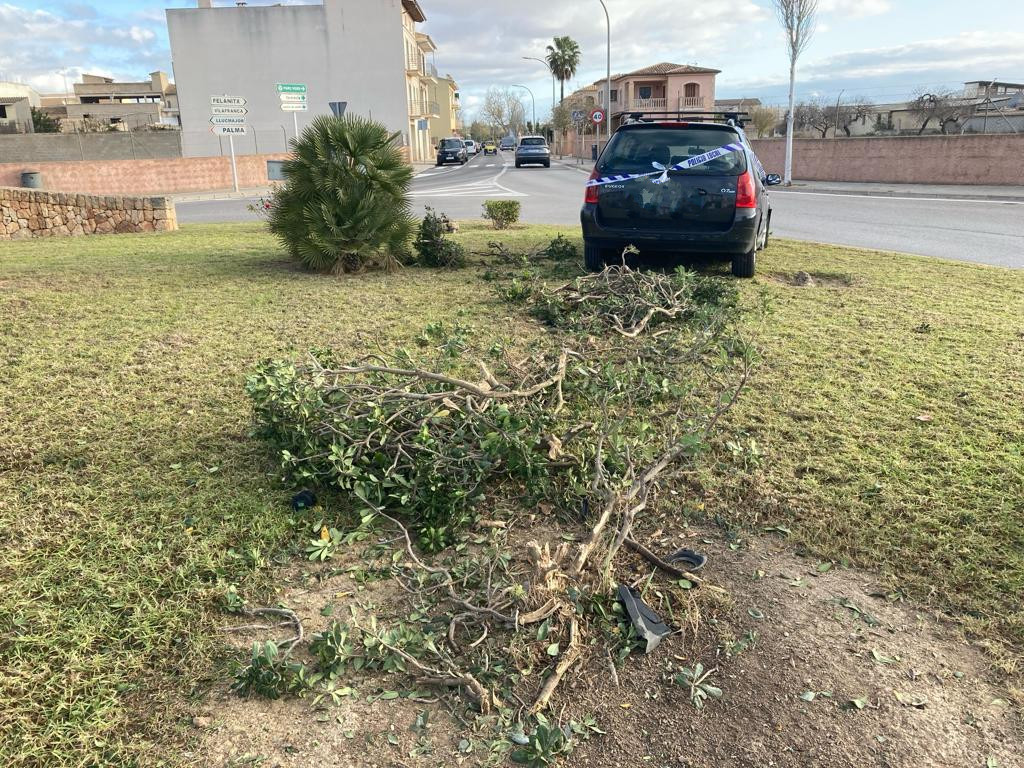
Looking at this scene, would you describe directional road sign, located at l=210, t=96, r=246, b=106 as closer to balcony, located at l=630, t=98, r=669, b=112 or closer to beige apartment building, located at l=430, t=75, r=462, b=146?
balcony, located at l=630, t=98, r=669, b=112

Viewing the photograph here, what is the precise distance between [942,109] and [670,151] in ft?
102

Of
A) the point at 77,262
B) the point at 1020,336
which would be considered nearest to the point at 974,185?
the point at 1020,336

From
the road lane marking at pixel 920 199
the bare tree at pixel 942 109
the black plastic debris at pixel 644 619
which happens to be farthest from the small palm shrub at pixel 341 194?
the bare tree at pixel 942 109

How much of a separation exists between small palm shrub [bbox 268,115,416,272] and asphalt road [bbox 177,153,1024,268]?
269 inches

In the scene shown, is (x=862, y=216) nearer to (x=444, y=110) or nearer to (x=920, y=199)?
(x=920, y=199)

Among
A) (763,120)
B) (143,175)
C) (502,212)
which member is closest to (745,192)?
(502,212)

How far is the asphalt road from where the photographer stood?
1173 cm

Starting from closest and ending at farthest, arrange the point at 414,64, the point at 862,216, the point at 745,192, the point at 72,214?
the point at 745,192 < the point at 72,214 < the point at 862,216 < the point at 414,64

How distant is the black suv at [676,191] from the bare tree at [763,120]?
1744 inches

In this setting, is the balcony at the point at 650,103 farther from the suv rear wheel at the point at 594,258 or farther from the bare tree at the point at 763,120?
the suv rear wheel at the point at 594,258

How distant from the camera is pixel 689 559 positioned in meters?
3.02

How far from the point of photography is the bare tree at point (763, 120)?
47875 millimetres

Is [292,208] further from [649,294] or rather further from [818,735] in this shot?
[818,735]

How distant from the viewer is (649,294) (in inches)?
243
